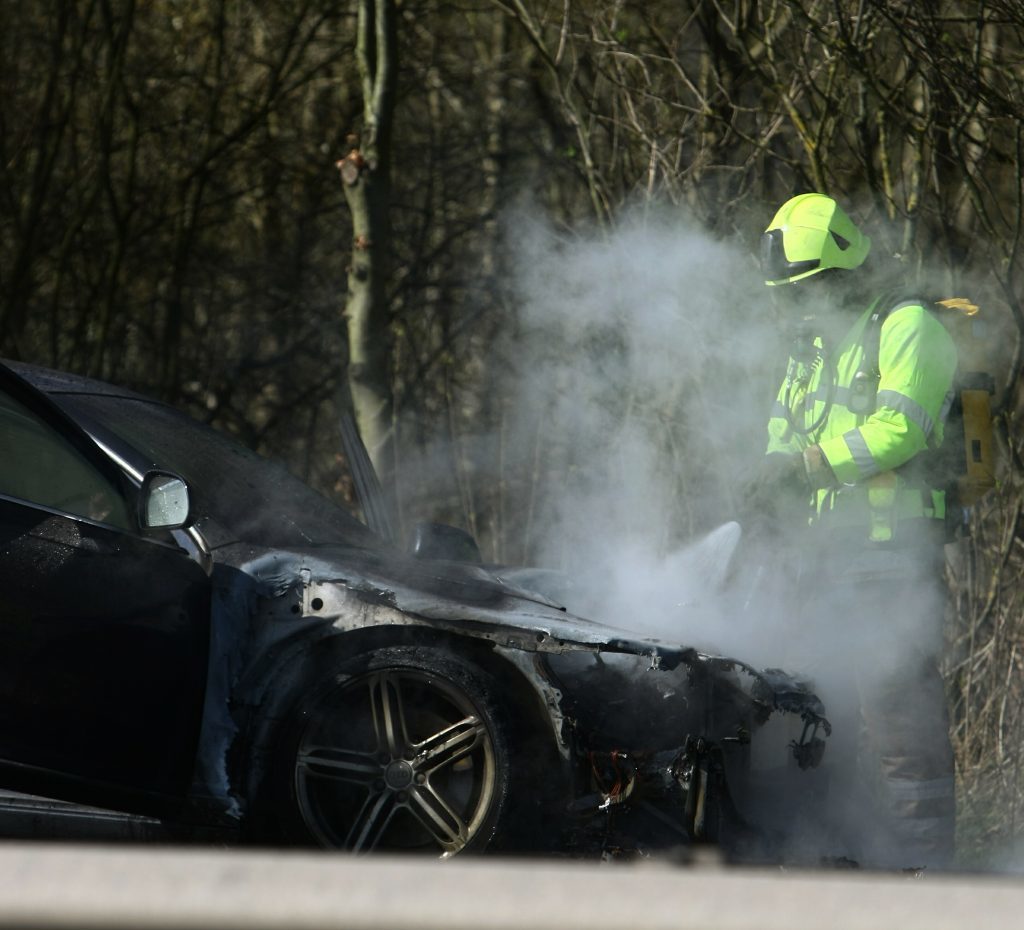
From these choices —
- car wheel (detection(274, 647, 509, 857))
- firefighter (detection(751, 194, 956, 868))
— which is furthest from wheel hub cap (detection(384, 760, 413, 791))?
firefighter (detection(751, 194, 956, 868))

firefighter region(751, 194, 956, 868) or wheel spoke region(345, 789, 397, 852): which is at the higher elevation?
firefighter region(751, 194, 956, 868)

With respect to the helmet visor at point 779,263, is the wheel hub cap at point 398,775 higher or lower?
lower

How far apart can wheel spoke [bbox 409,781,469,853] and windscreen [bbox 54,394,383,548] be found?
34.4 inches

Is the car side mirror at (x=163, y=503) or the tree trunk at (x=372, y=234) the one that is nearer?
the car side mirror at (x=163, y=503)

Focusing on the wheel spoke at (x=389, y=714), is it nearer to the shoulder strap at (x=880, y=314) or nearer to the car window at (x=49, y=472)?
the car window at (x=49, y=472)

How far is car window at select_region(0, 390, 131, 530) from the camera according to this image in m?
3.95

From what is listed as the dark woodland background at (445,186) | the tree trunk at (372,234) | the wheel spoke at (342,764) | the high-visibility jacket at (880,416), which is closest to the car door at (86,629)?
the wheel spoke at (342,764)

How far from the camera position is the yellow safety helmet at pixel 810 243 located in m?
4.68

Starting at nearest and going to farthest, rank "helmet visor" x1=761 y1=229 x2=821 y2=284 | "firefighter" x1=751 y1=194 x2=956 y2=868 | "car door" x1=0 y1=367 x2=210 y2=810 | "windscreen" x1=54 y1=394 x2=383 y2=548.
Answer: "car door" x1=0 y1=367 x2=210 y2=810
"windscreen" x1=54 y1=394 x2=383 y2=548
"firefighter" x1=751 y1=194 x2=956 y2=868
"helmet visor" x1=761 y1=229 x2=821 y2=284

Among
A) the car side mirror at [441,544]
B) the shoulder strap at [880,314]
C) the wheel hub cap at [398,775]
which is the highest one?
the shoulder strap at [880,314]

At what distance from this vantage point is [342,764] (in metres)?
3.96

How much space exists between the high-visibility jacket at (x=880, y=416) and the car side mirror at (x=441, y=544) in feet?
4.04

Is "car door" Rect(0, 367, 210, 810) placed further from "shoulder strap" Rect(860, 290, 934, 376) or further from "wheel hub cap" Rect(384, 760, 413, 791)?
"shoulder strap" Rect(860, 290, 934, 376)

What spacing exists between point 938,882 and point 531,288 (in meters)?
8.84
